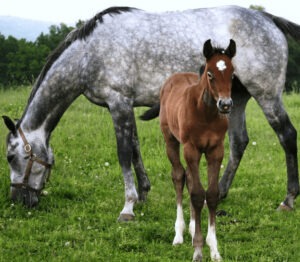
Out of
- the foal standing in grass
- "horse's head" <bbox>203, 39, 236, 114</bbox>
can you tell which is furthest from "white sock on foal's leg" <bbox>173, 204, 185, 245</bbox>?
"horse's head" <bbox>203, 39, 236, 114</bbox>

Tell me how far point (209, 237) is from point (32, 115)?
322 centimetres

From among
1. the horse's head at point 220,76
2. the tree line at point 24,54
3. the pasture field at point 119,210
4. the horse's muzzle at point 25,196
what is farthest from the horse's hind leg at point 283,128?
the tree line at point 24,54

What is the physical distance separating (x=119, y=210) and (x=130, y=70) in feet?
5.89

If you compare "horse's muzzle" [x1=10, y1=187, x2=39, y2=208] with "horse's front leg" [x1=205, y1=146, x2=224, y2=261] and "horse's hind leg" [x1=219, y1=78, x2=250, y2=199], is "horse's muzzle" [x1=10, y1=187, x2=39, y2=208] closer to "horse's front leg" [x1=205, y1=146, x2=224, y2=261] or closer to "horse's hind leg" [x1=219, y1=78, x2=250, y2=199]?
"horse's hind leg" [x1=219, y1=78, x2=250, y2=199]

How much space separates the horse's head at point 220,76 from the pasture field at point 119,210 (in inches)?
64.5

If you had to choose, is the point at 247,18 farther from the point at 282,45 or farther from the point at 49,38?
the point at 49,38

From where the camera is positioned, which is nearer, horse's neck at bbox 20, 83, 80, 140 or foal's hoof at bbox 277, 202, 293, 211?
foal's hoof at bbox 277, 202, 293, 211

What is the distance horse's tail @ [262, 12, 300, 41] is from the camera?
802 centimetres

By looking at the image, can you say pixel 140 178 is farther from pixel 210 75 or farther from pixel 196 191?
pixel 210 75

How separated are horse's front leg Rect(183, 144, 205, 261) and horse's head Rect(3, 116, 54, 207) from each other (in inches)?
106

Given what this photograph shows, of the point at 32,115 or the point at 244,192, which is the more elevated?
the point at 32,115

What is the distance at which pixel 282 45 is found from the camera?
7883mm

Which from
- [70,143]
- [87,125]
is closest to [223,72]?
[70,143]

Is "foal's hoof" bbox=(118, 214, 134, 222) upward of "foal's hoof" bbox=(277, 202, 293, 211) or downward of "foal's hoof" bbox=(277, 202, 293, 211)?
downward
